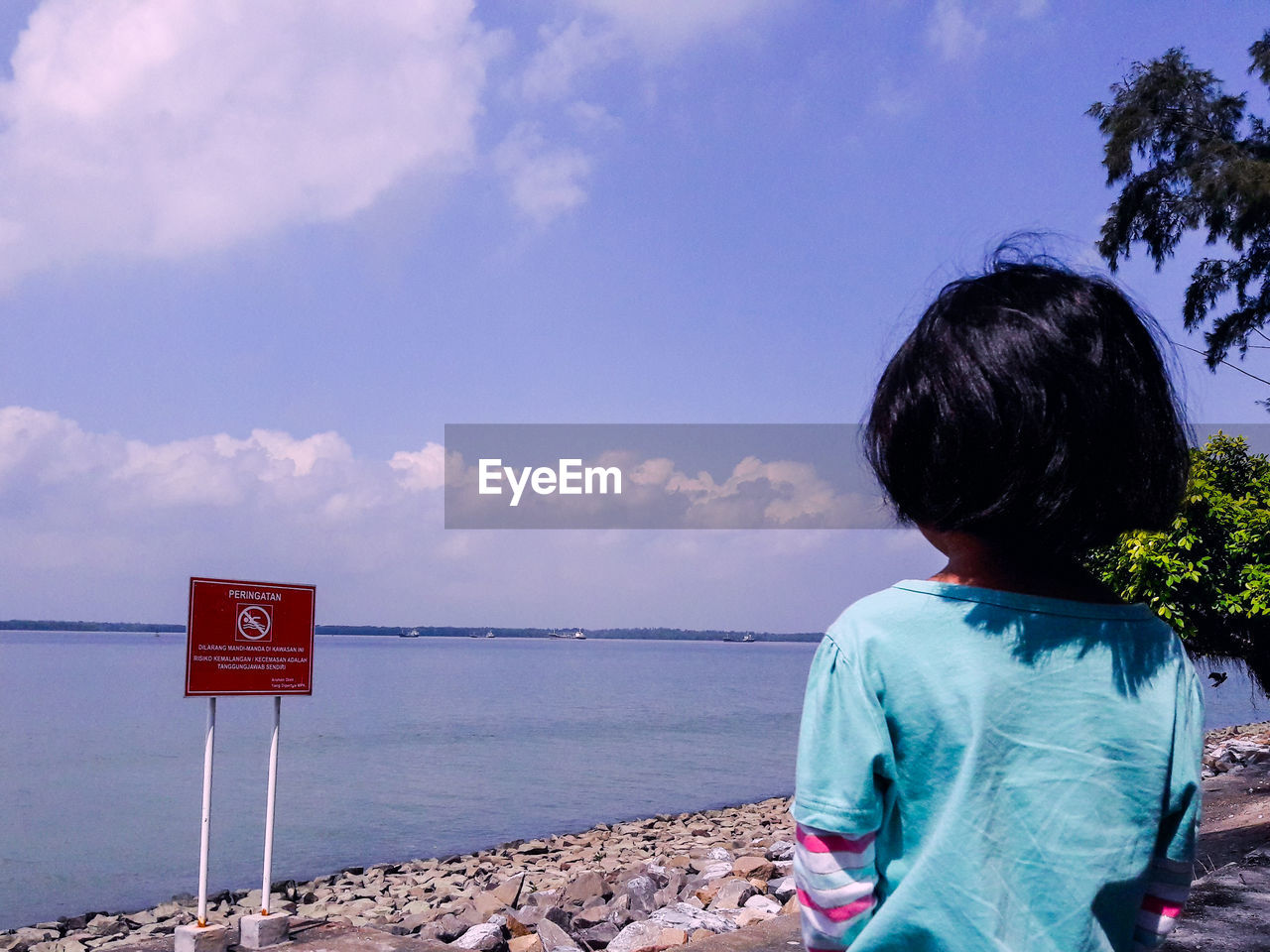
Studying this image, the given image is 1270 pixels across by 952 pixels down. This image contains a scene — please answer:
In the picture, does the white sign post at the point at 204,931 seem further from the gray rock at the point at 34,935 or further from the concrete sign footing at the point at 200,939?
the gray rock at the point at 34,935

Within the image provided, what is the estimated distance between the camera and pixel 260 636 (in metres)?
6.06

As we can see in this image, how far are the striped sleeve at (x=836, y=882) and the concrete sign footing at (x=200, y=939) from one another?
5261mm

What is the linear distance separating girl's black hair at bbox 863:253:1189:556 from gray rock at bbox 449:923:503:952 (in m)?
6.59

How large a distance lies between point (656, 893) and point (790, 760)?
21.9 meters

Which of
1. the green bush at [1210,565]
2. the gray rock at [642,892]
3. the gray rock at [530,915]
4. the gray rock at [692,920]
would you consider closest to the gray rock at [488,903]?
the gray rock at [530,915]

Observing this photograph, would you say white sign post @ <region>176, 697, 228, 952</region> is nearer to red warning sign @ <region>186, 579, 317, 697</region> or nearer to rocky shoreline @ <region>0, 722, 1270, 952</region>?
red warning sign @ <region>186, 579, 317, 697</region>

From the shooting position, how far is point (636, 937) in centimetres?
637

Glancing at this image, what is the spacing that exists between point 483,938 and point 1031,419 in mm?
6831

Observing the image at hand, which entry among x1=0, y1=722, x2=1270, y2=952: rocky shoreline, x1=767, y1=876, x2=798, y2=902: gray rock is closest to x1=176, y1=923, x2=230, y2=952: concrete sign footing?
x1=0, y1=722, x2=1270, y2=952: rocky shoreline

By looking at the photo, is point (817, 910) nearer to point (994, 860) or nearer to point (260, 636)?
point (994, 860)

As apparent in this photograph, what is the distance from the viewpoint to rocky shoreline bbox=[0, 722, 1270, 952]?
705 cm

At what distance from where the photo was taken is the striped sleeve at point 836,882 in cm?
111

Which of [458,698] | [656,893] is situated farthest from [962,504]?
[458,698]

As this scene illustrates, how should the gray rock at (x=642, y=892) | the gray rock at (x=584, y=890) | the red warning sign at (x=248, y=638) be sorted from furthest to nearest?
the gray rock at (x=584, y=890)
the gray rock at (x=642, y=892)
the red warning sign at (x=248, y=638)
